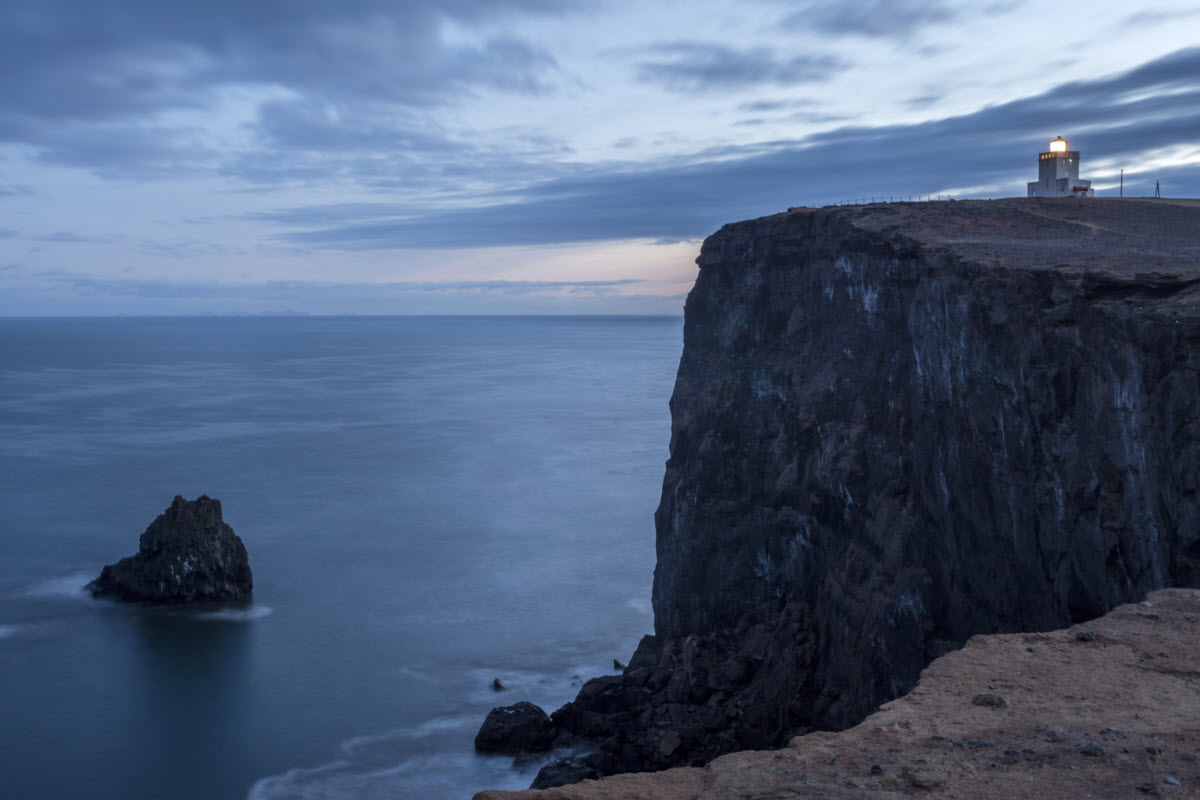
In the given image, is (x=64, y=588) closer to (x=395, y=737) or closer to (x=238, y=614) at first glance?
(x=238, y=614)

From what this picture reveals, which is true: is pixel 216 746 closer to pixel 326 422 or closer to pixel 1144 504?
pixel 1144 504

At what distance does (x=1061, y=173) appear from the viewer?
39.7m

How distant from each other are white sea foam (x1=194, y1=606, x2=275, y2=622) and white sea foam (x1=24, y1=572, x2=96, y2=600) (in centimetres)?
688

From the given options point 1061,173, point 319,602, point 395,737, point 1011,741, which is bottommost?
point 395,737

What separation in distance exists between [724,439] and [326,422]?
7555 centimetres

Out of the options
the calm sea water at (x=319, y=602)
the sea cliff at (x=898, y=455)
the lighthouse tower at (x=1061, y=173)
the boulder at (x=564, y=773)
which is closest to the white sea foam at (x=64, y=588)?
the calm sea water at (x=319, y=602)

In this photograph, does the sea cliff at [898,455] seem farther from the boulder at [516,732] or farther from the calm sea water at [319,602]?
the calm sea water at [319,602]

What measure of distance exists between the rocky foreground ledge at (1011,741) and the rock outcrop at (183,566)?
39.9 metres

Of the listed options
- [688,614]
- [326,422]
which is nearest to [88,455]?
[326,422]

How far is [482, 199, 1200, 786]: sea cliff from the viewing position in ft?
62.1

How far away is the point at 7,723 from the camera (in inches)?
1362

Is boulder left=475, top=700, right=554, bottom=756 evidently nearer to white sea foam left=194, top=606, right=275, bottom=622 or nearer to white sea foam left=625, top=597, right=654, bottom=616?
white sea foam left=625, top=597, right=654, bottom=616

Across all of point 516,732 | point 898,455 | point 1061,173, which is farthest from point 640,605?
point 1061,173

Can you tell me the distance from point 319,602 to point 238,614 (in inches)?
151
